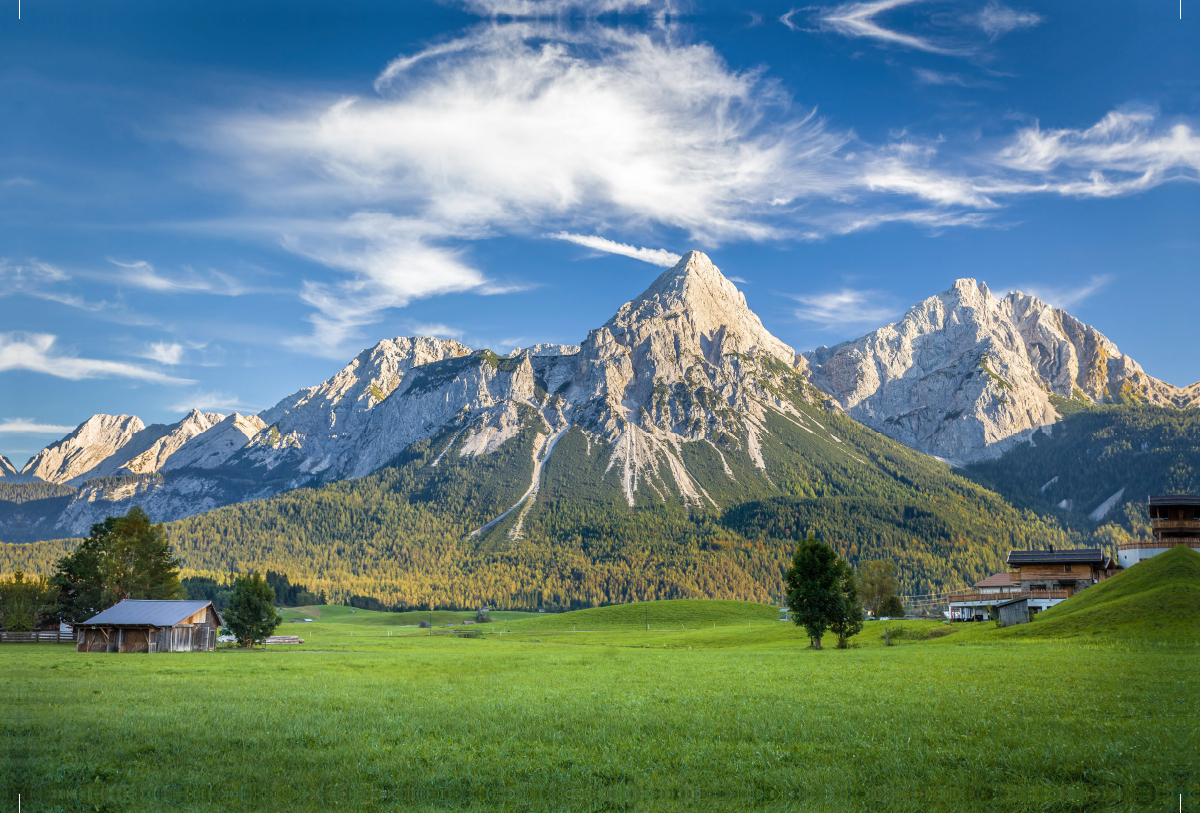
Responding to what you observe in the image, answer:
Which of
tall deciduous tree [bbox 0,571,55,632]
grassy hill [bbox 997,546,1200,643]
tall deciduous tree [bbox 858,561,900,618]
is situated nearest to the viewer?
grassy hill [bbox 997,546,1200,643]

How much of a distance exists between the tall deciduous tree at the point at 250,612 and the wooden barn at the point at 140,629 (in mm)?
6912

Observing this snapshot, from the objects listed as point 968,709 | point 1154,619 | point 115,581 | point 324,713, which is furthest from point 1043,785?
point 115,581

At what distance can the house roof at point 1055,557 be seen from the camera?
103 metres

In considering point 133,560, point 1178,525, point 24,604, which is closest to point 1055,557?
point 1178,525

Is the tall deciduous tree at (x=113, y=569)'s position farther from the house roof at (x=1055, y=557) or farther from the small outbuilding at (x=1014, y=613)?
the house roof at (x=1055, y=557)

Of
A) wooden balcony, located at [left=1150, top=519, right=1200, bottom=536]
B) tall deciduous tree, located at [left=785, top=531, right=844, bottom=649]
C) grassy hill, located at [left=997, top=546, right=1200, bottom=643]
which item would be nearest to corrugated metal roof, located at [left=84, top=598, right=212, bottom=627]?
tall deciduous tree, located at [left=785, top=531, right=844, bottom=649]

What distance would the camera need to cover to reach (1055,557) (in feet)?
346

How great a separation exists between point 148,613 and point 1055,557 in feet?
400

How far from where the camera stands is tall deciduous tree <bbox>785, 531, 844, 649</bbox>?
7100 centimetres

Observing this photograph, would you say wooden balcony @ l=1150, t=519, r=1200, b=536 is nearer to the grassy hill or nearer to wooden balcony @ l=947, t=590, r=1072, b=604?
wooden balcony @ l=947, t=590, r=1072, b=604

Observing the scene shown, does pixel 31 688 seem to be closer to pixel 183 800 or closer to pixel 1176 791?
pixel 183 800

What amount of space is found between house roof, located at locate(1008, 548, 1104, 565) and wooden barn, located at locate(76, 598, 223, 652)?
10957cm

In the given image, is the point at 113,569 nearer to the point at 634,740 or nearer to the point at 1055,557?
the point at 634,740

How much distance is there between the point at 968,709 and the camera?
25922mm
